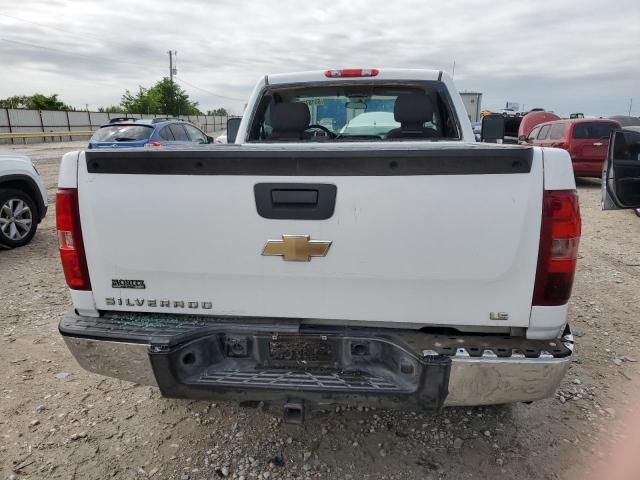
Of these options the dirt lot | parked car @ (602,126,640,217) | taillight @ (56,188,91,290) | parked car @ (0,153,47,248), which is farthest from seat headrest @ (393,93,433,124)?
parked car @ (0,153,47,248)

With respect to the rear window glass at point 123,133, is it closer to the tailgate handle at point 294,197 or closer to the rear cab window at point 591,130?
the rear cab window at point 591,130

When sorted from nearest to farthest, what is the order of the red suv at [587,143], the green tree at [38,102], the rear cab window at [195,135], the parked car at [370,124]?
the parked car at [370,124], the red suv at [587,143], the rear cab window at [195,135], the green tree at [38,102]

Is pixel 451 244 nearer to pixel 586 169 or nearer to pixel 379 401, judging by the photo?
pixel 379 401

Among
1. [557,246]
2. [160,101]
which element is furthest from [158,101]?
[557,246]

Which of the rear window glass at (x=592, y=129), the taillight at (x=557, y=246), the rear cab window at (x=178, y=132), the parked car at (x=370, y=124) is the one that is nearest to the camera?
the taillight at (x=557, y=246)

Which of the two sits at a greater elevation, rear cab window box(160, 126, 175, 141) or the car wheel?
rear cab window box(160, 126, 175, 141)

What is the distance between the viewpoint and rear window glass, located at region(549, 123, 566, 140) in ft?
41.0

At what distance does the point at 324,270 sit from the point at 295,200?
1.08ft

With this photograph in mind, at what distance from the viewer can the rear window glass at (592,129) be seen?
39.4ft

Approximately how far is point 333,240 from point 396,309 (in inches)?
16.5

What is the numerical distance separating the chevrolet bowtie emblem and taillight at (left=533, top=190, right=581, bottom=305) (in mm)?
887

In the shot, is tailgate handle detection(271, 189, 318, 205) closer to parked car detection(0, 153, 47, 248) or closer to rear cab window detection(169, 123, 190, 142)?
parked car detection(0, 153, 47, 248)

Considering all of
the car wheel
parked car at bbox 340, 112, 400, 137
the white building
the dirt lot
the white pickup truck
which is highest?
the white building

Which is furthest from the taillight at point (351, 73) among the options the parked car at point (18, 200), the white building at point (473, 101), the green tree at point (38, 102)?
the green tree at point (38, 102)
